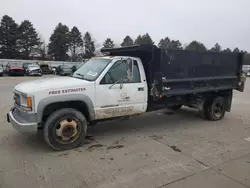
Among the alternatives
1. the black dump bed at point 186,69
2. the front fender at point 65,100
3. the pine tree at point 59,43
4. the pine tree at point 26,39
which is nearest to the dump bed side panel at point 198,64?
the black dump bed at point 186,69

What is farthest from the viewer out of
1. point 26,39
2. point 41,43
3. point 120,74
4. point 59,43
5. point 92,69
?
point 41,43

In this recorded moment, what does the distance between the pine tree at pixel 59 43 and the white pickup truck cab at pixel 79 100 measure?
5504 cm

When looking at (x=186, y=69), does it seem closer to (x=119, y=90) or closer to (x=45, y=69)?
(x=119, y=90)

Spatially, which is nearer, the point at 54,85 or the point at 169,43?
the point at 54,85

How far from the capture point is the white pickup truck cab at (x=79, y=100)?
430 cm

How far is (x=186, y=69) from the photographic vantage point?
6035 mm

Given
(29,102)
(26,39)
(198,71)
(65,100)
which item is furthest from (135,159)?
(26,39)

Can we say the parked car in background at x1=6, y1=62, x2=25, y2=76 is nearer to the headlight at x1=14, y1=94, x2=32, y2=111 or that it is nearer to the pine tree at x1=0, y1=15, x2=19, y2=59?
the headlight at x1=14, y1=94, x2=32, y2=111

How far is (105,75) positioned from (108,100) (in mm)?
542

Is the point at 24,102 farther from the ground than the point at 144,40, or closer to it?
closer to it

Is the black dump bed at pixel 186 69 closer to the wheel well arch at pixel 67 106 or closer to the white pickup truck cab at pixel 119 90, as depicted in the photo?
the white pickup truck cab at pixel 119 90

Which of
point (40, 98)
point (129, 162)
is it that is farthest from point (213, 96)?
point (40, 98)

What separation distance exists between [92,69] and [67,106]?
1.08 m

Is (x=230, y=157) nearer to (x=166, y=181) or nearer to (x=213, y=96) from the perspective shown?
(x=166, y=181)
